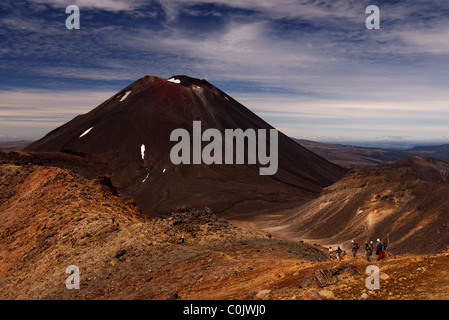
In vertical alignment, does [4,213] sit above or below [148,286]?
above

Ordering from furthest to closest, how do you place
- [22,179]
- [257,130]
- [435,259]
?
[257,130]
[22,179]
[435,259]

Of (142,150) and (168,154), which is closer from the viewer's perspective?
(168,154)

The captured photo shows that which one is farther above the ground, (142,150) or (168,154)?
(142,150)

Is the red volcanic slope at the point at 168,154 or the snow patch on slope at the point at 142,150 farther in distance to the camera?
the snow patch on slope at the point at 142,150

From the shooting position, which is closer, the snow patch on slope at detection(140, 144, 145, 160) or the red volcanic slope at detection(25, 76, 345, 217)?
the red volcanic slope at detection(25, 76, 345, 217)

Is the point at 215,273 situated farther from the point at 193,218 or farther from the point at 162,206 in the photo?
the point at 162,206
